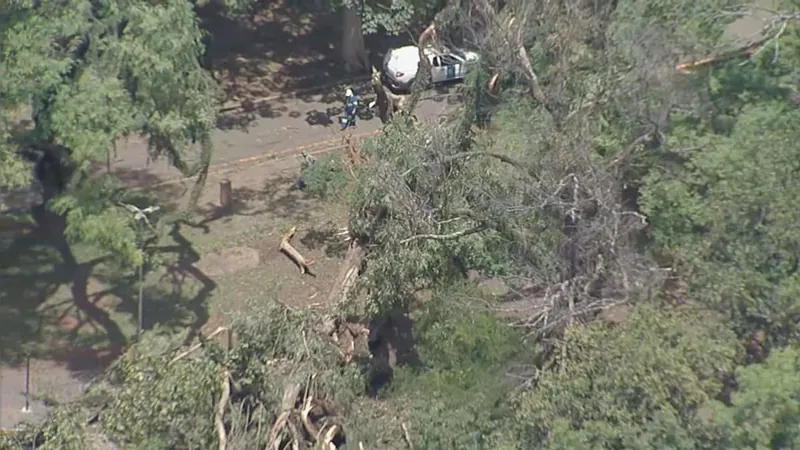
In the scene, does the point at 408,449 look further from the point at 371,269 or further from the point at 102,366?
the point at 102,366

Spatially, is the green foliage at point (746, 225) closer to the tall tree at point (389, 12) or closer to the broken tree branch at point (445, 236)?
the broken tree branch at point (445, 236)

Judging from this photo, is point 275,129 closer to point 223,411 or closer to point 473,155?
point 473,155

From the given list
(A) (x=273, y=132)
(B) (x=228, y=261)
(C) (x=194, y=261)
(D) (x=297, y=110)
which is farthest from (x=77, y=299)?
(D) (x=297, y=110)

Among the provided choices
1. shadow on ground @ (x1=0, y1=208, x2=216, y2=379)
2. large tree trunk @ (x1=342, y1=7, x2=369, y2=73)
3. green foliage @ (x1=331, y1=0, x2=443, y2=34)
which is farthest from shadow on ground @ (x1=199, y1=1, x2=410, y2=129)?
shadow on ground @ (x1=0, y1=208, x2=216, y2=379)

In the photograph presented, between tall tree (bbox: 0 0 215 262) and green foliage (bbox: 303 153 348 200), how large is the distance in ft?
16.7

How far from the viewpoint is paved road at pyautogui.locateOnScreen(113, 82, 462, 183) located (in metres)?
29.7

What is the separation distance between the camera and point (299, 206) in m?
28.5

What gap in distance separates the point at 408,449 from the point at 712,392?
4736 millimetres

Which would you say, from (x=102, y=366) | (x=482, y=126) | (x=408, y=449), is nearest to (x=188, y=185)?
(x=102, y=366)

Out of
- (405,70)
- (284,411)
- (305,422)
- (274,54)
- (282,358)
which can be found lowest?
(305,422)

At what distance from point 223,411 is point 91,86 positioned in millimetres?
5994

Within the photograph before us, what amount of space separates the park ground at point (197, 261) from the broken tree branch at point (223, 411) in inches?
111

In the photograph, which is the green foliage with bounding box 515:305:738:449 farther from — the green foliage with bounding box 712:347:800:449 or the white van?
the white van

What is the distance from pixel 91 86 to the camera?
65.6ft
